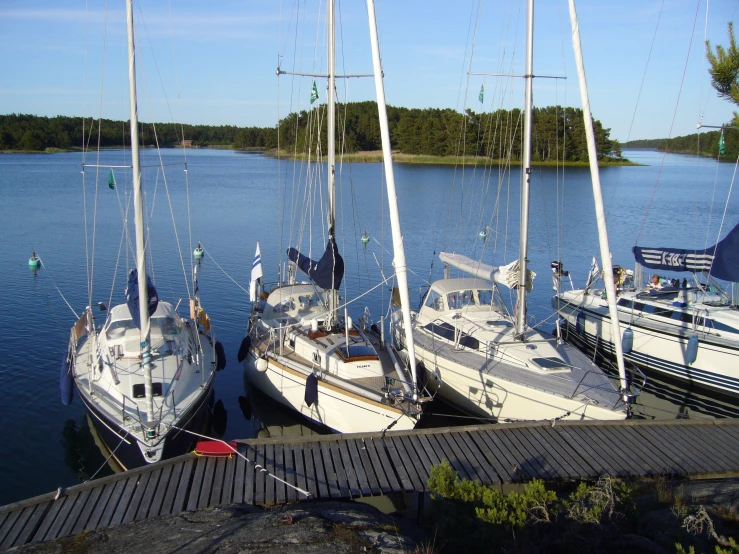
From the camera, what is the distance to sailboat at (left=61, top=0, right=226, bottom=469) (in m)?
13.7

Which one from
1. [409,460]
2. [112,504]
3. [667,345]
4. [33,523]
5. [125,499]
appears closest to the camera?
[33,523]

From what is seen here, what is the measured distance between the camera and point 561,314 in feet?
82.0

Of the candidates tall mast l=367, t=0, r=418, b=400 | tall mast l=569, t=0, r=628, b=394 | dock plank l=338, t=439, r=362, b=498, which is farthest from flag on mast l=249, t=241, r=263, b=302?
tall mast l=569, t=0, r=628, b=394

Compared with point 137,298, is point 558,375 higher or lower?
lower

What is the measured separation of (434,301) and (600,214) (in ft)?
20.2

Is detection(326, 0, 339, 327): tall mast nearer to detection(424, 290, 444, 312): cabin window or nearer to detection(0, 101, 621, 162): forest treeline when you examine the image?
detection(424, 290, 444, 312): cabin window

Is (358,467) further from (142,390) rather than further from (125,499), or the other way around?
(142,390)

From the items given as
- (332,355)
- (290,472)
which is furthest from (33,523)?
(332,355)

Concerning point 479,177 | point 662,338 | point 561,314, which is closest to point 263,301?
point 561,314

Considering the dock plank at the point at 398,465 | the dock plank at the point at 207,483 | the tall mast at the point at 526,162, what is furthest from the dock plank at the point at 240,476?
the tall mast at the point at 526,162

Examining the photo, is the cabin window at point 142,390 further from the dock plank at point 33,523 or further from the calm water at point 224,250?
the dock plank at point 33,523

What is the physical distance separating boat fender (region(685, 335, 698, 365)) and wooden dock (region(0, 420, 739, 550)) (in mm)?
6152

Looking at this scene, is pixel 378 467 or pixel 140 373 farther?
pixel 140 373

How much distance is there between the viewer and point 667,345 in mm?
20938
